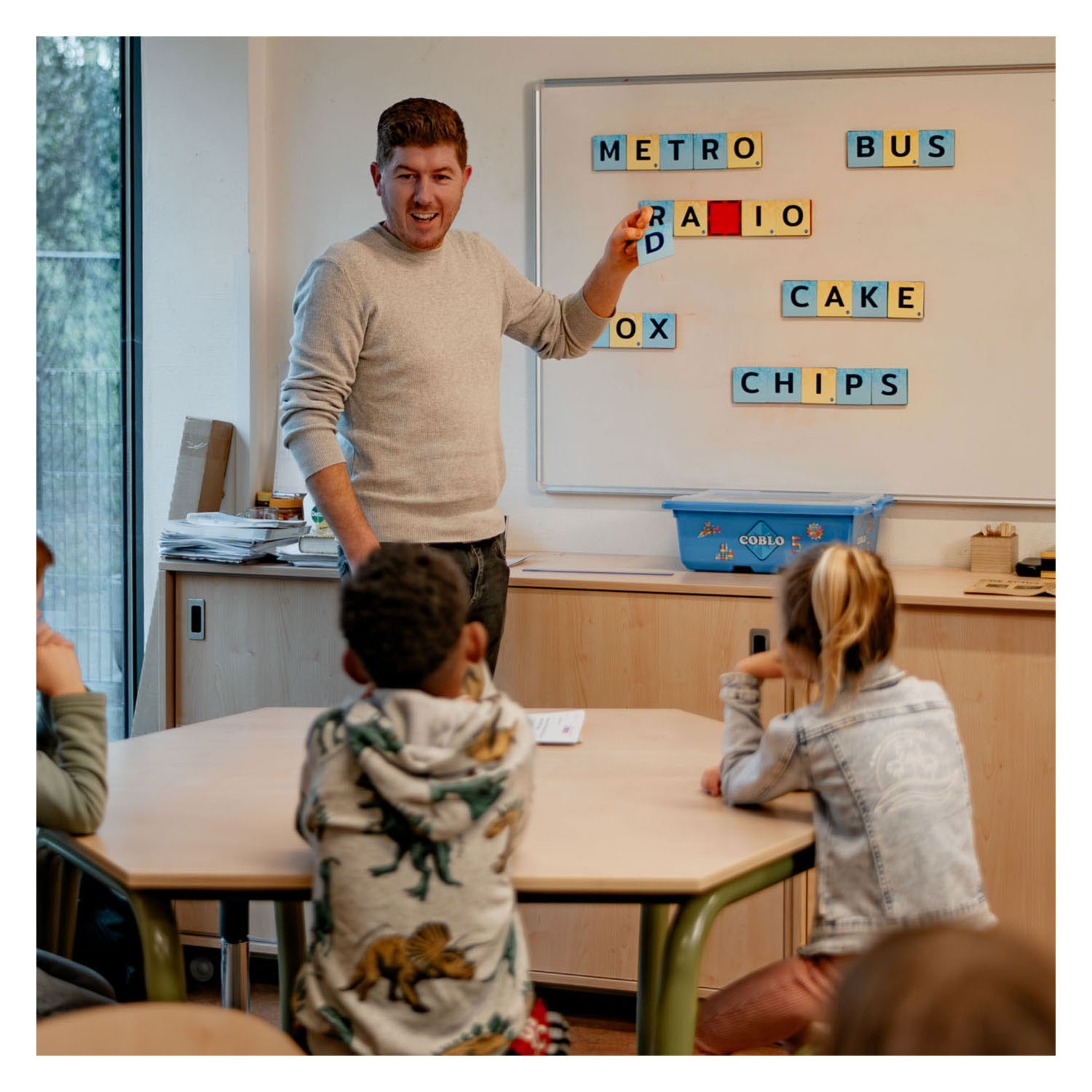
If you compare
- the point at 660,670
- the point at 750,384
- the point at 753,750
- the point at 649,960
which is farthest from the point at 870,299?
the point at 649,960

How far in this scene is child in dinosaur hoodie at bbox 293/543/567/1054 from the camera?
52.1 inches

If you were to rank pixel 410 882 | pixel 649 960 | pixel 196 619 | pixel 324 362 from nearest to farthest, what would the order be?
pixel 410 882
pixel 649 960
pixel 324 362
pixel 196 619

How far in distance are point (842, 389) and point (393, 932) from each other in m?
2.09

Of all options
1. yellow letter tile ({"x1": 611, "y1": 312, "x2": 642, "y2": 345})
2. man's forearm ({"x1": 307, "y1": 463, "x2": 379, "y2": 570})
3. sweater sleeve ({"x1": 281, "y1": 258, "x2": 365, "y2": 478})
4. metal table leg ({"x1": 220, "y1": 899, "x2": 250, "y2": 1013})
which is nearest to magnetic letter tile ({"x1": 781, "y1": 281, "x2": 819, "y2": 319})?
yellow letter tile ({"x1": 611, "y1": 312, "x2": 642, "y2": 345})

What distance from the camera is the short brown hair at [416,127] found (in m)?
2.24

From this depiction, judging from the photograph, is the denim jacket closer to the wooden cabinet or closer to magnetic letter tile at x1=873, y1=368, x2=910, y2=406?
the wooden cabinet

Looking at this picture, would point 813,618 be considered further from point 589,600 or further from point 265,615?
point 265,615

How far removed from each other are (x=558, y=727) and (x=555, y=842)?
538mm

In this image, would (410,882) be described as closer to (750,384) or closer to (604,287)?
(604,287)

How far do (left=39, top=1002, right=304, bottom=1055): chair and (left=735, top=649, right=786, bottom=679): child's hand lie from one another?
0.90 metres

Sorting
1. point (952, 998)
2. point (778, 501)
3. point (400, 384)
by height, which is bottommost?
point (952, 998)

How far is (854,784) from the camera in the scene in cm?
161

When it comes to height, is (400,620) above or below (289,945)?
above
